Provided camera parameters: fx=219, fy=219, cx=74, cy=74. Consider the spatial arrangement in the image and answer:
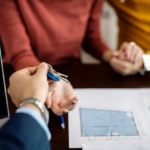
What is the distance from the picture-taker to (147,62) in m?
0.61

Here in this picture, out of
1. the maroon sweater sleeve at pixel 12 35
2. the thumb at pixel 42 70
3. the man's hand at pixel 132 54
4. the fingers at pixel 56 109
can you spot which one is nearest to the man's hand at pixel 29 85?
the thumb at pixel 42 70

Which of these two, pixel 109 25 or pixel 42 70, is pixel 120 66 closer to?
pixel 42 70

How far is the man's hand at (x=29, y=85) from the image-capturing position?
1.27 feet

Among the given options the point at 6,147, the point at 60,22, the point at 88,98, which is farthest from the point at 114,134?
the point at 60,22

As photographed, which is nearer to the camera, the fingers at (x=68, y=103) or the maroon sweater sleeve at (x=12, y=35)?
the fingers at (x=68, y=103)

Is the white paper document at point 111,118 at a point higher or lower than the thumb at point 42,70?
lower

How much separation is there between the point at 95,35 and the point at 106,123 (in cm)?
50

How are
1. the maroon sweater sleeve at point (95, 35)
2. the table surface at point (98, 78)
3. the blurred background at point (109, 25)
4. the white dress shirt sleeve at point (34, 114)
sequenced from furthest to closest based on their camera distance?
the blurred background at point (109, 25)
the maroon sweater sleeve at point (95, 35)
the table surface at point (98, 78)
the white dress shirt sleeve at point (34, 114)

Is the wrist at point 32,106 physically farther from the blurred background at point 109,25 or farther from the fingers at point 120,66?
the blurred background at point 109,25

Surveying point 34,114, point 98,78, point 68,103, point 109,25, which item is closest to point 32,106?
point 34,114

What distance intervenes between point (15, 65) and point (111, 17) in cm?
94

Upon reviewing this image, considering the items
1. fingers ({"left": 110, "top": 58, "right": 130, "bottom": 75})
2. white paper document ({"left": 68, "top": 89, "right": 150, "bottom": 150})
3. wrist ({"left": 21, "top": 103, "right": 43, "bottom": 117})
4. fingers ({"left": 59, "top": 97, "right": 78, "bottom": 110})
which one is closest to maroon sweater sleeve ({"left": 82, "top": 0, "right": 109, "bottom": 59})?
fingers ({"left": 110, "top": 58, "right": 130, "bottom": 75})

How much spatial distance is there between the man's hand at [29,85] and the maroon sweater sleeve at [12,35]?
0.90 feet

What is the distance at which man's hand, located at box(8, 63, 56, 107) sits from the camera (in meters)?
0.39
